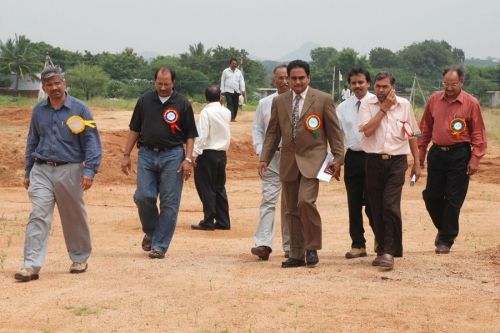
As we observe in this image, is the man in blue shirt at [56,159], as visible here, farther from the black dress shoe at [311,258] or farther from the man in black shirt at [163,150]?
the black dress shoe at [311,258]

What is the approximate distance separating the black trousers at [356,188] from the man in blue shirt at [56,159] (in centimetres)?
253

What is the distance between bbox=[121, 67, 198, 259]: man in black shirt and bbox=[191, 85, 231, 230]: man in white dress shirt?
Result: 275cm

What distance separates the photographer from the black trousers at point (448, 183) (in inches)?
386

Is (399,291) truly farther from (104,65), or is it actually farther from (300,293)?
(104,65)

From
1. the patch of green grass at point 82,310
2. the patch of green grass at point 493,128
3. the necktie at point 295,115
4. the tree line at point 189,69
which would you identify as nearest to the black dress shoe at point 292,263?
the necktie at point 295,115

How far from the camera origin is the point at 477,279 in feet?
26.3

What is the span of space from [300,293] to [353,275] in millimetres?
950

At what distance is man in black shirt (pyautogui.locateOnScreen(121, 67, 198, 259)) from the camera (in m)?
9.49

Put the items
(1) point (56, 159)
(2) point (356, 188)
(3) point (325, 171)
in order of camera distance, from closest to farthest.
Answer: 1. (1) point (56, 159)
2. (3) point (325, 171)
3. (2) point (356, 188)

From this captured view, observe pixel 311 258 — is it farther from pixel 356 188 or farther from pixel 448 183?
pixel 448 183

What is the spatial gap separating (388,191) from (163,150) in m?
2.32

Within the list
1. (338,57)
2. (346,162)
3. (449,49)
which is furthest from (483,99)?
(449,49)

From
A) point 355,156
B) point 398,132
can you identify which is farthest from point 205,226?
point 398,132

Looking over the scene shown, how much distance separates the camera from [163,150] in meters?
9.52
